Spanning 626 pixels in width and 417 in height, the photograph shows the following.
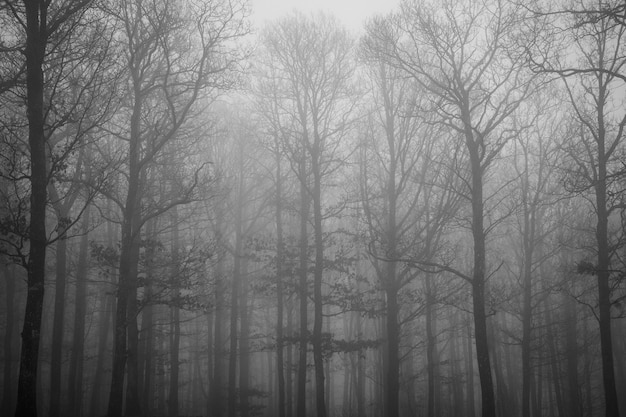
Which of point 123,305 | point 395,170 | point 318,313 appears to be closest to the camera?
point 123,305

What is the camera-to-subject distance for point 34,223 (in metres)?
8.34

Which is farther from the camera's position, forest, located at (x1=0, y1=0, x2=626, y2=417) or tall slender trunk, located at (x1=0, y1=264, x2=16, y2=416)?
tall slender trunk, located at (x1=0, y1=264, x2=16, y2=416)

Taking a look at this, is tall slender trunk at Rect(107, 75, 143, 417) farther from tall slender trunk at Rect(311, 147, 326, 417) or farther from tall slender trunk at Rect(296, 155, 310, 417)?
tall slender trunk at Rect(296, 155, 310, 417)

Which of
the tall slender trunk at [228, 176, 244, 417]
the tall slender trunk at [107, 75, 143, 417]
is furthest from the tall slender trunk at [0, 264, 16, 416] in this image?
the tall slender trunk at [107, 75, 143, 417]

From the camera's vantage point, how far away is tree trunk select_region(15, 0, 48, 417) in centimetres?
801

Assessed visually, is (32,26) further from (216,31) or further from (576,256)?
(576,256)

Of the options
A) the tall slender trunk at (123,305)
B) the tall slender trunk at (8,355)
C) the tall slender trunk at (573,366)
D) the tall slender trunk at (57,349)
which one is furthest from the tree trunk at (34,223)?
the tall slender trunk at (573,366)

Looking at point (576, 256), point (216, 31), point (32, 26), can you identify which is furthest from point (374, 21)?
point (576, 256)

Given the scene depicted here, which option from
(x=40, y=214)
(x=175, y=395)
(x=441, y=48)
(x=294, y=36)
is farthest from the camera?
(x=175, y=395)

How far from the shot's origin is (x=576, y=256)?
31.8 metres

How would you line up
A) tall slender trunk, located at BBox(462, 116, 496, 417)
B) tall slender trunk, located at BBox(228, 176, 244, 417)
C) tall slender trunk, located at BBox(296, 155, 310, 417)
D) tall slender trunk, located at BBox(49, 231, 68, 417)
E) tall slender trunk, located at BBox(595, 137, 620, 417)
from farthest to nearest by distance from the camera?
tall slender trunk, located at BBox(228, 176, 244, 417), tall slender trunk, located at BBox(49, 231, 68, 417), tall slender trunk, located at BBox(296, 155, 310, 417), tall slender trunk, located at BBox(595, 137, 620, 417), tall slender trunk, located at BBox(462, 116, 496, 417)

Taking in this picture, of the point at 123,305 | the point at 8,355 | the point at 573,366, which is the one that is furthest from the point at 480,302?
the point at 8,355

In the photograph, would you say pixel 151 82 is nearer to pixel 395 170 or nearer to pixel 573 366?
pixel 395 170

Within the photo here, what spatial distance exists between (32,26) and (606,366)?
15.8m
